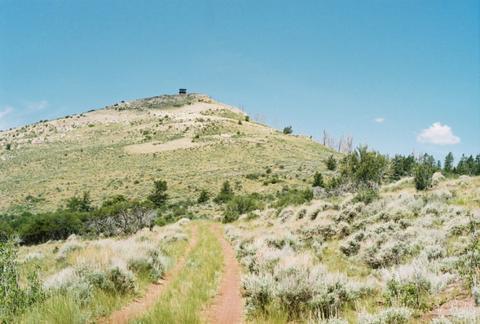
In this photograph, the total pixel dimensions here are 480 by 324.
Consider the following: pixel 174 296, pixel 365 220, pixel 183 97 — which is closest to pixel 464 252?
pixel 174 296

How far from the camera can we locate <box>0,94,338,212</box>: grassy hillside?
68.6 m

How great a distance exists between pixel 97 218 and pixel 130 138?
74.6 m

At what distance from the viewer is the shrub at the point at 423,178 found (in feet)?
96.3

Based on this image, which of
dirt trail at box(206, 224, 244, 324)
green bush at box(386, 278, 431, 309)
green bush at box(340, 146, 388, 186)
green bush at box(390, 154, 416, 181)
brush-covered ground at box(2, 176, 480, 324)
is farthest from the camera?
green bush at box(390, 154, 416, 181)

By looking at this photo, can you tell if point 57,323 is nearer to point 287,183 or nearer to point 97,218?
point 97,218

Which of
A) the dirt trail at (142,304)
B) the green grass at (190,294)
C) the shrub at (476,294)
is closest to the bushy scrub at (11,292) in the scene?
the dirt trail at (142,304)

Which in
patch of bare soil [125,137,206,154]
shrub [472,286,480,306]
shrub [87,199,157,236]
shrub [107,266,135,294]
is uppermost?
patch of bare soil [125,137,206,154]

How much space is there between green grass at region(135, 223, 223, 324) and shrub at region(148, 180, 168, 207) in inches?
1672

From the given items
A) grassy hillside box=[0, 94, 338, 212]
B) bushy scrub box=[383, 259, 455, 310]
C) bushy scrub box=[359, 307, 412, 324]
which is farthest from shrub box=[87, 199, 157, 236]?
bushy scrub box=[359, 307, 412, 324]

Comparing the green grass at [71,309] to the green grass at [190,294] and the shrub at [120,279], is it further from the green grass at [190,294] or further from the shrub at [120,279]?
the green grass at [190,294]

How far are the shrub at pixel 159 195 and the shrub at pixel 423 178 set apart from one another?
1434 inches

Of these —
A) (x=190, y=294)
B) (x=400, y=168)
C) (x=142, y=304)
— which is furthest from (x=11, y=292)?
(x=400, y=168)

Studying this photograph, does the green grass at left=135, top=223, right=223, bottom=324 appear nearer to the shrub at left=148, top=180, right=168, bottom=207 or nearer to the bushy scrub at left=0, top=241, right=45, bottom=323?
the bushy scrub at left=0, top=241, right=45, bottom=323

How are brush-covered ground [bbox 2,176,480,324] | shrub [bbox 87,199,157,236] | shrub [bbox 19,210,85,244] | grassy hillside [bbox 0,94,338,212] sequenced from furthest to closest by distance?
grassy hillside [bbox 0,94,338,212] → shrub [bbox 19,210,85,244] → shrub [bbox 87,199,157,236] → brush-covered ground [bbox 2,176,480,324]
